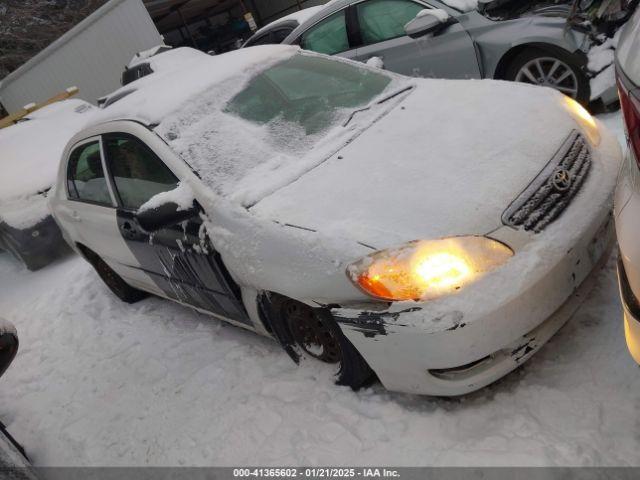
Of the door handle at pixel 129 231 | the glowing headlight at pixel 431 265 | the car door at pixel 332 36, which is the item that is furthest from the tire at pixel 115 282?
the car door at pixel 332 36

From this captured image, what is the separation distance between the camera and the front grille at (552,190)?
231 centimetres

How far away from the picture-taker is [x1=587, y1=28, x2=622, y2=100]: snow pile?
4.45m

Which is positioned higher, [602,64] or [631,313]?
[631,313]

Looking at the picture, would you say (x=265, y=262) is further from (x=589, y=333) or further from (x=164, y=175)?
(x=589, y=333)

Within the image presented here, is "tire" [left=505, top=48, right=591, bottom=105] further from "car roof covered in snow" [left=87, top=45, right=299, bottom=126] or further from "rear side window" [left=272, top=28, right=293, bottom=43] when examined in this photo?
"rear side window" [left=272, top=28, right=293, bottom=43]

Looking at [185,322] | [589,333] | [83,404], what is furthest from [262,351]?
[589,333]

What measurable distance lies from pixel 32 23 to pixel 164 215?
71.7 feet

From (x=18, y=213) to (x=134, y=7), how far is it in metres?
10.7

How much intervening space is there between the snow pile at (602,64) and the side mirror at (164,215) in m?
3.53

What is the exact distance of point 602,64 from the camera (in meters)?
4.47

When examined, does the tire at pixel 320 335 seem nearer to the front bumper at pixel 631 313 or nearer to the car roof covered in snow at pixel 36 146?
the front bumper at pixel 631 313

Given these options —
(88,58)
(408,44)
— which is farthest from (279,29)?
(88,58)

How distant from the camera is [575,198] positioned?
2.45 metres

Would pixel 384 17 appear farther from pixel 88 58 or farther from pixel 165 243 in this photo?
pixel 88 58
